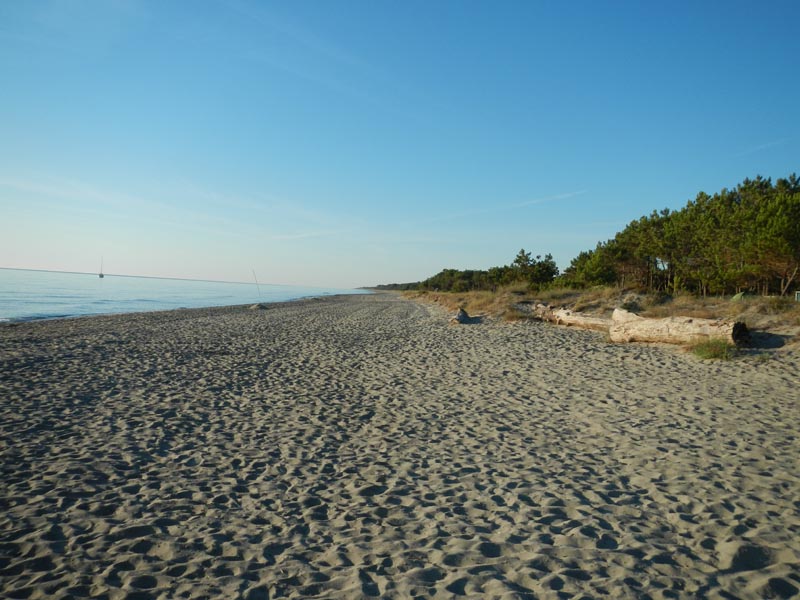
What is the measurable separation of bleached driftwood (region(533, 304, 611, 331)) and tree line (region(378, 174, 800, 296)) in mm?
14983

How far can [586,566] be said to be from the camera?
354 cm

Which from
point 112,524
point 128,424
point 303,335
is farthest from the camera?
point 303,335

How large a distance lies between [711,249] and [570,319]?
2227cm

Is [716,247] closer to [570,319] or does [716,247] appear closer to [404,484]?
[570,319]

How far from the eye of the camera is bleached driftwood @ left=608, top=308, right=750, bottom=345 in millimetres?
11922

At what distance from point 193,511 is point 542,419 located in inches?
213

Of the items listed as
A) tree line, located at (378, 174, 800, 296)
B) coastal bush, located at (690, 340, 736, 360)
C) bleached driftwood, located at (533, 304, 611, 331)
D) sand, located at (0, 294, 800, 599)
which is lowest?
sand, located at (0, 294, 800, 599)

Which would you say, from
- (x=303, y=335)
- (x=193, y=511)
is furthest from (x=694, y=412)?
(x=303, y=335)

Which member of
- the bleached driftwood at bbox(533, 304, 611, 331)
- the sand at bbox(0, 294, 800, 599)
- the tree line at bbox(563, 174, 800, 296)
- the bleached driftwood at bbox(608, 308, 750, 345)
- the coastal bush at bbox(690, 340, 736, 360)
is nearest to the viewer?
the sand at bbox(0, 294, 800, 599)

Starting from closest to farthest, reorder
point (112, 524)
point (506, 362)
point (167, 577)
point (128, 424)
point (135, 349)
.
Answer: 1. point (167, 577)
2. point (112, 524)
3. point (128, 424)
4. point (506, 362)
5. point (135, 349)

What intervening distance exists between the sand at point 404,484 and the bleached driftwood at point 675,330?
4.14 feet

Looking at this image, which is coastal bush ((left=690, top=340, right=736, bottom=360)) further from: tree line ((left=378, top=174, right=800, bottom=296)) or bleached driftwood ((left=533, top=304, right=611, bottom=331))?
tree line ((left=378, top=174, right=800, bottom=296))

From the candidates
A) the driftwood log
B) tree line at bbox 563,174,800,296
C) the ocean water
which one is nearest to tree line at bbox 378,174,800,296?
tree line at bbox 563,174,800,296

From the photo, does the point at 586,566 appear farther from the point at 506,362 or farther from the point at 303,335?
the point at 303,335
